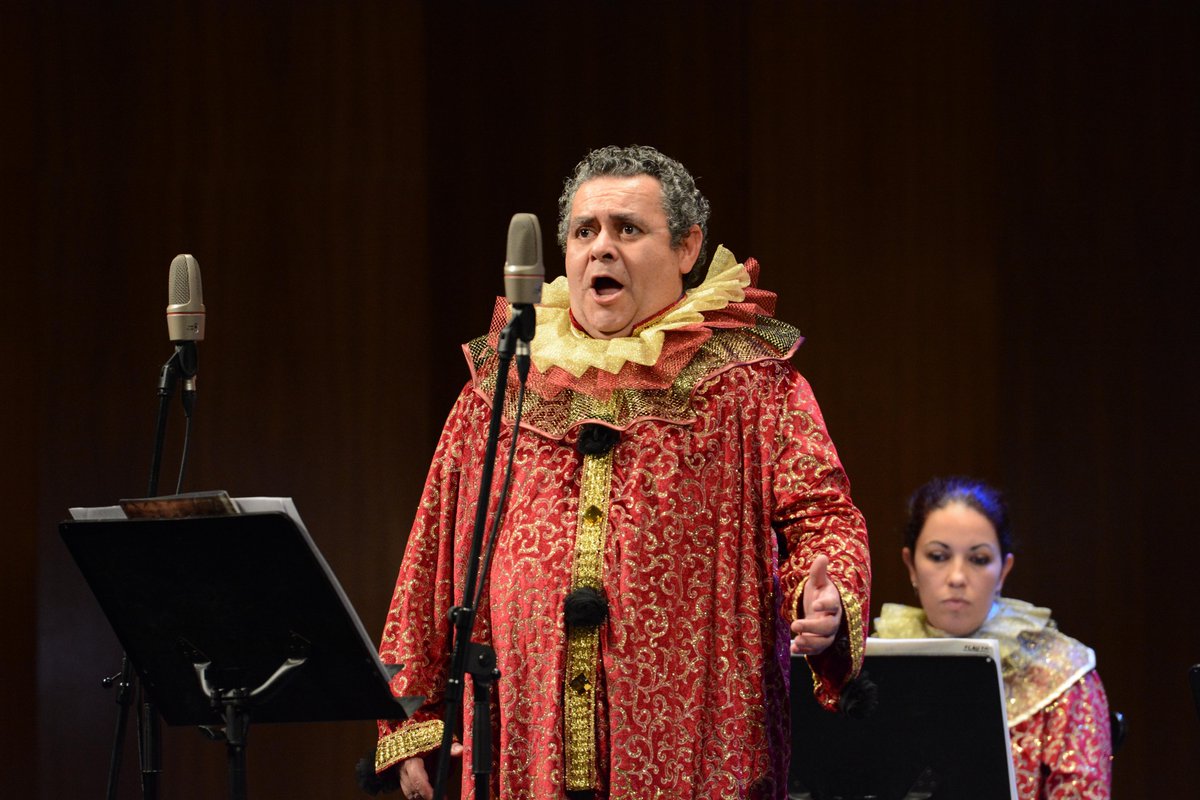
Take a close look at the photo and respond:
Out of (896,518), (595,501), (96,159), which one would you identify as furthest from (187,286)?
(896,518)

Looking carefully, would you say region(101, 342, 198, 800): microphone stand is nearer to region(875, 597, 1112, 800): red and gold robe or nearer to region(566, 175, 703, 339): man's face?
region(566, 175, 703, 339): man's face

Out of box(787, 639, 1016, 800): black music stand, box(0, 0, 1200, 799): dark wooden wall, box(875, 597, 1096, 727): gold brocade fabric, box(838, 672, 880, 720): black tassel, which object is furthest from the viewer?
box(0, 0, 1200, 799): dark wooden wall

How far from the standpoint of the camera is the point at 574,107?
4.72 metres

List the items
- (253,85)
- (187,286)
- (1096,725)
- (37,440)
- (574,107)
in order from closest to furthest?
(187,286)
(1096,725)
(37,440)
(253,85)
(574,107)

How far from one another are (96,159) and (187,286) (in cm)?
177

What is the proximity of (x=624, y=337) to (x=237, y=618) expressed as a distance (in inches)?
32.2

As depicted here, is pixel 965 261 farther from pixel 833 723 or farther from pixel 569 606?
pixel 569 606

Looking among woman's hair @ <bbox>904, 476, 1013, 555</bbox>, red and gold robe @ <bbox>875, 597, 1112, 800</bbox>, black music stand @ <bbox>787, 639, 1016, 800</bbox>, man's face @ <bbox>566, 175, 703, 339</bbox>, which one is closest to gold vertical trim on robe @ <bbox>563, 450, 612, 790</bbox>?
man's face @ <bbox>566, 175, 703, 339</bbox>

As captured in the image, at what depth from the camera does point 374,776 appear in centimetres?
245

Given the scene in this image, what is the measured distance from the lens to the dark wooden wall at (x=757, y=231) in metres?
4.39

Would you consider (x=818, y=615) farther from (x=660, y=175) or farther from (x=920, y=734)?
(x=920, y=734)

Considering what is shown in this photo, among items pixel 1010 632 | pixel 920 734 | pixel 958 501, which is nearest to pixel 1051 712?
pixel 1010 632

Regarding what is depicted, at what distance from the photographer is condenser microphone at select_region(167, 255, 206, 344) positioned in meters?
2.65

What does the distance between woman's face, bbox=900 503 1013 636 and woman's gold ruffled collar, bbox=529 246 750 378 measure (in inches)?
55.5
